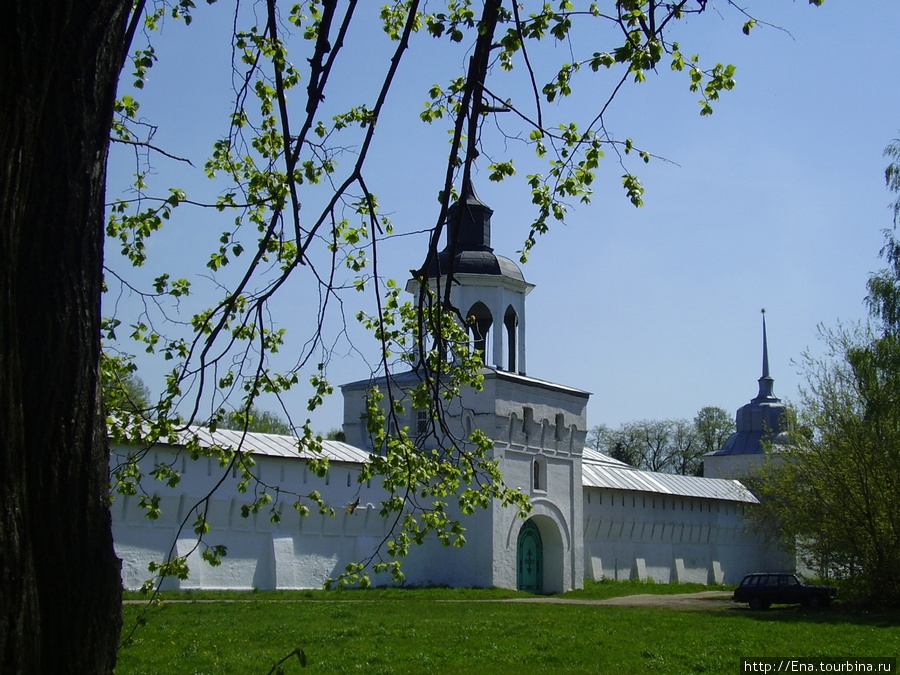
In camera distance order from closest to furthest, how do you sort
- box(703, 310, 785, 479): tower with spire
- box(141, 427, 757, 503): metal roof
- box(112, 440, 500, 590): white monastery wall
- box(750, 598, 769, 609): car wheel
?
box(112, 440, 500, 590): white monastery wall
box(141, 427, 757, 503): metal roof
box(750, 598, 769, 609): car wheel
box(703, 310, 785, 479): tower with spire

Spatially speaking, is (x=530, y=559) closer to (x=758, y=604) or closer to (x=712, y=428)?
(x=758, y=604)

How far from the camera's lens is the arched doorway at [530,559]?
86.1ft

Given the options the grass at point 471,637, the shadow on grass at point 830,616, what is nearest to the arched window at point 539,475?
the shadow on grass at point 830,616

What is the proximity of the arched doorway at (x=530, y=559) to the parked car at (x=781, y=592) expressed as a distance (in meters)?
5.82

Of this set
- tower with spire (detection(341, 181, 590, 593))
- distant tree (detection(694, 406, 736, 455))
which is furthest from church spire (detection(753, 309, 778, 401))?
tower with spire (detection(341, 181, 590, 593))

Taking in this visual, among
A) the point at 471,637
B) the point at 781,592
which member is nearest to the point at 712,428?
the point at 781,592

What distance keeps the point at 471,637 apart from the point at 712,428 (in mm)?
56644

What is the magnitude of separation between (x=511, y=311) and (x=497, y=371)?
2026 millimetres

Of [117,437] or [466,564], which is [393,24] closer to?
[117,437]

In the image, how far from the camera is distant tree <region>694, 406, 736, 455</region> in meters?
65.3

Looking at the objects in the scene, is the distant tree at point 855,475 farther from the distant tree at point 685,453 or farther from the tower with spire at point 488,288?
the distant tree at point 685,453

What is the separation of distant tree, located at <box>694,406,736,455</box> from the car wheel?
43.3 m

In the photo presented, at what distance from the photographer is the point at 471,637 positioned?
40.7 feet

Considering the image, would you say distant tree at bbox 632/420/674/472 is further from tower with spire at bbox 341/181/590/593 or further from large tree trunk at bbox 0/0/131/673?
large tree trunk at bbox 0/0/131/673
